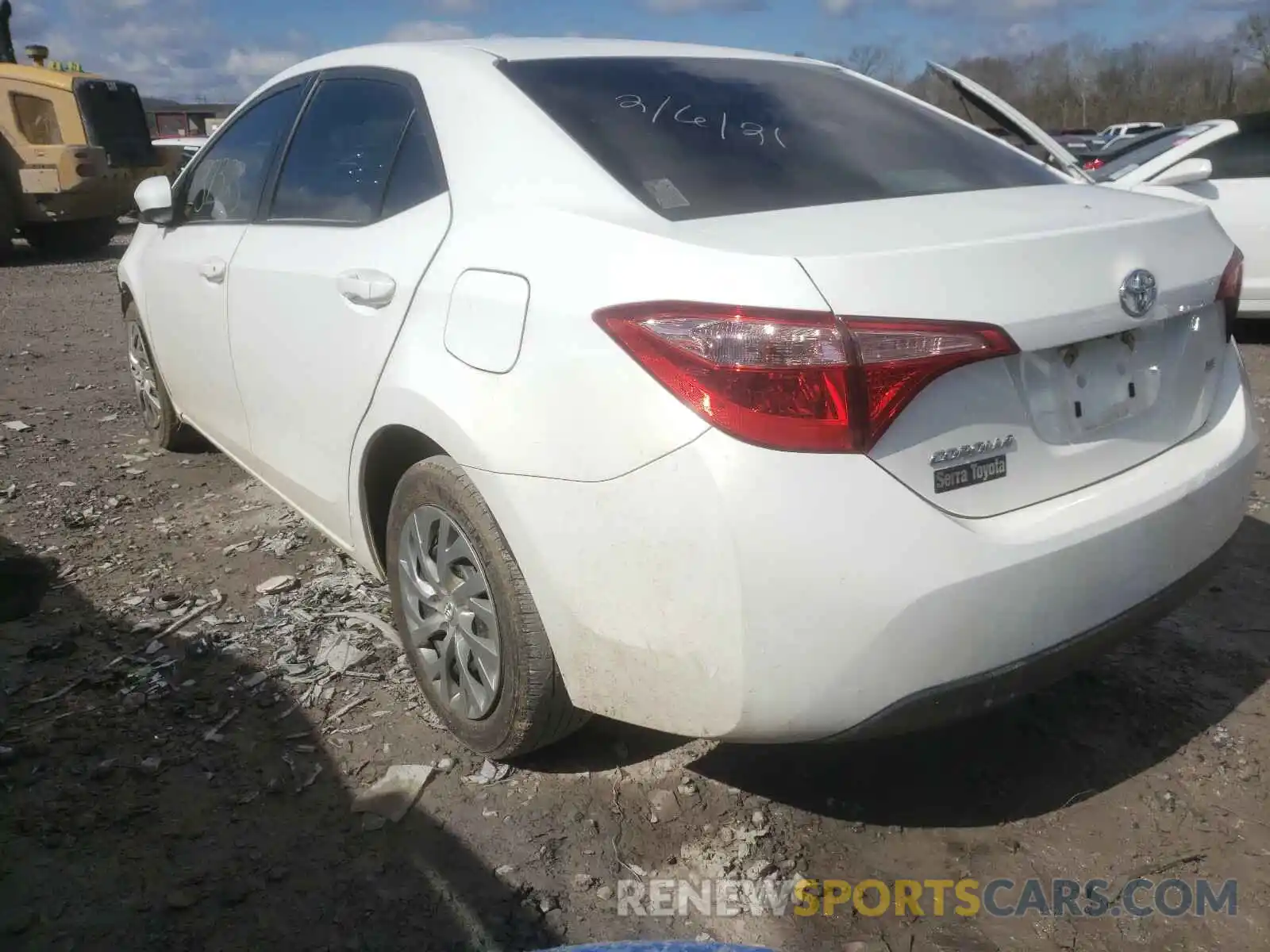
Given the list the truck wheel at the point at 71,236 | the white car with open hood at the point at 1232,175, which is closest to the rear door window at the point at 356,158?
the white car with open hood at the point at 1232,175

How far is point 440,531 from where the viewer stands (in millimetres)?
2527

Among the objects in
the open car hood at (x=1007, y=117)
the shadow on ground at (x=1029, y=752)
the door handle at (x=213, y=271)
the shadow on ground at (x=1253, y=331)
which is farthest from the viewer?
the shadow on ground at (x=1253, y=331)

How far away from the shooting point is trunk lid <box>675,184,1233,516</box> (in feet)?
6.13

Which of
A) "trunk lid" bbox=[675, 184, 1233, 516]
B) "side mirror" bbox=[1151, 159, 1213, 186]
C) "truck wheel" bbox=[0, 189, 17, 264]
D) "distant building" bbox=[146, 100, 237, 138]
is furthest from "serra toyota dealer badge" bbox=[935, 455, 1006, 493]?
"distant building" bbox=[146, 100, 237, 138]

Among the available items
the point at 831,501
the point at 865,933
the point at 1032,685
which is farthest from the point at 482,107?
the point at 865,933

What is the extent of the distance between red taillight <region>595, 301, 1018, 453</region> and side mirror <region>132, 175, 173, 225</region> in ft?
9.91

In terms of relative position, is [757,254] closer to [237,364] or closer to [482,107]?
[482,107]

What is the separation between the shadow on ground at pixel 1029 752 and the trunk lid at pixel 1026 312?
0.71 meters

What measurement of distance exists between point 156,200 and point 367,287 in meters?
1.98

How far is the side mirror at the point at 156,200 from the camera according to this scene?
Answer: 4086mm

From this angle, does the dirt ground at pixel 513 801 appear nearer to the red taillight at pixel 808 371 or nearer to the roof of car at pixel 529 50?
the red taillight at pixel 808 371

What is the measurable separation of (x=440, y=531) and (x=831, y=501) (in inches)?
42.0

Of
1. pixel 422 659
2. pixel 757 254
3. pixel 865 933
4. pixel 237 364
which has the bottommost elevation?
pixel 865 933

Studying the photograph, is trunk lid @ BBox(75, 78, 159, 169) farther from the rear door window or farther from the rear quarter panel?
the rear quarter panel
